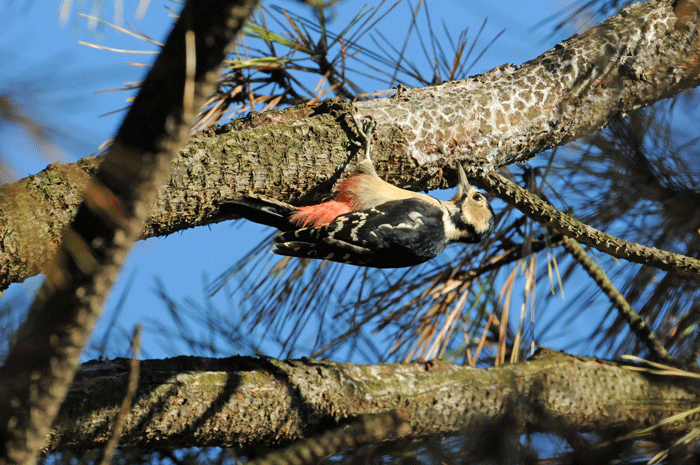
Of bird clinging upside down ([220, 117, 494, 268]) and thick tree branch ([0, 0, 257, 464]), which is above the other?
bird clinging upside down ([220, 117, 494, 268])

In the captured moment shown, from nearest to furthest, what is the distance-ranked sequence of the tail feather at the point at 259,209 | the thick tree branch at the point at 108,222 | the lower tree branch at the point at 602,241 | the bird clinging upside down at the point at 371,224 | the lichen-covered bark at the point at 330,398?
the thick tree branch at the point at 108,222 → the lichen-covered bark at the point at 330,398 → the tail feather at the point at 259,209 → the lower tree branch at the point at 602,241 → the bird clinging upside down at the point at 371,224

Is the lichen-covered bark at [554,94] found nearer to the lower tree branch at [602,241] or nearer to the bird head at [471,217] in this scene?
the lower tree branch at [602,241]

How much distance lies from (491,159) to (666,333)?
1152 millimetres

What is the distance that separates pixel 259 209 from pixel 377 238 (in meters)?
0.62

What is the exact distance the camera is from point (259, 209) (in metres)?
2.03

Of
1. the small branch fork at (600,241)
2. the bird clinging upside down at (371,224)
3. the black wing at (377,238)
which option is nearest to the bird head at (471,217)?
the bird clinging upside down at (371,224)

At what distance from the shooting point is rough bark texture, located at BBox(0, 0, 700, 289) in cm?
195

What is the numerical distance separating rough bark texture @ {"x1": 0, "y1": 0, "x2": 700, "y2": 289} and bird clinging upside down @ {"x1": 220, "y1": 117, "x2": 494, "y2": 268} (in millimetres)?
115

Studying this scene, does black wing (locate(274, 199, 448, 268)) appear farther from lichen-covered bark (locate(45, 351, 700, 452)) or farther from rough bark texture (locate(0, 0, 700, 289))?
lichen-covered bark (locate(45, 351, 700, 452))

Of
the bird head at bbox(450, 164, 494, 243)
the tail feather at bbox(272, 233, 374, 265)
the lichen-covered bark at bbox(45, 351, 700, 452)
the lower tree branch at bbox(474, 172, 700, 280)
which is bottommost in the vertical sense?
the lichen-covered bark at bbox(45, 351, 700, 452)

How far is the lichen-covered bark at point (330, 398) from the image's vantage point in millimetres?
1705

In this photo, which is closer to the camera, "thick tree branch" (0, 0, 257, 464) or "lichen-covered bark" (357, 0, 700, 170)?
"thick tree branch" (0, 0, 257, 464)

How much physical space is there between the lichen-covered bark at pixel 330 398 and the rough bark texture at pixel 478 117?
0.50 m

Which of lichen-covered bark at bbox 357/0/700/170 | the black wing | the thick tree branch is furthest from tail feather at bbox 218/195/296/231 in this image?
the thick tree branch
